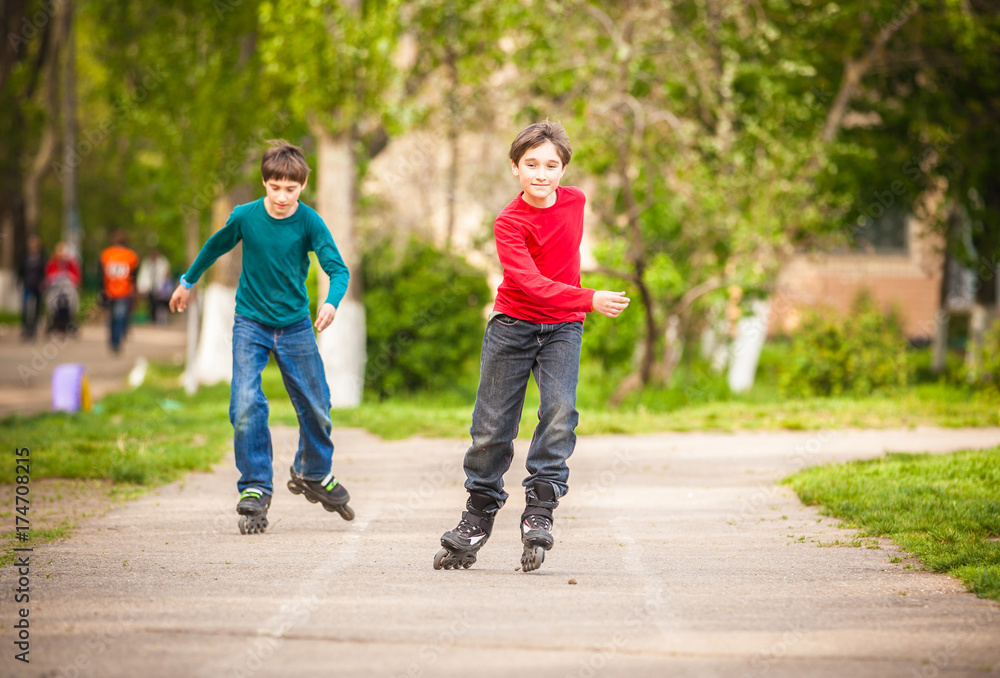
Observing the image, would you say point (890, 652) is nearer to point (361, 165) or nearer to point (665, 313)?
point (665, 313)

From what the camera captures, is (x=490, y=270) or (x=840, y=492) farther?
(x=490, y=270)

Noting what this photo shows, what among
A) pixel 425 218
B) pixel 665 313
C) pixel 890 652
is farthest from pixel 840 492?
pixel 425 218

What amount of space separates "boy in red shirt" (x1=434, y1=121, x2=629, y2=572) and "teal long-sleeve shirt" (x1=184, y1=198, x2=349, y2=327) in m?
1.19

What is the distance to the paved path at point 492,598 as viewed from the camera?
3.43m

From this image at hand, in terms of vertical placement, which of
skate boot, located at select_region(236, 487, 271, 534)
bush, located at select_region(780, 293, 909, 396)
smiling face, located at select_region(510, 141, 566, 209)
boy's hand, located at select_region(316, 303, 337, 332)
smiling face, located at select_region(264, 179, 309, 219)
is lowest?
skate boot, located at select_region(236, 487, 271, 534)

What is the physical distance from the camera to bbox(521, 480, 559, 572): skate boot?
4.67 meters

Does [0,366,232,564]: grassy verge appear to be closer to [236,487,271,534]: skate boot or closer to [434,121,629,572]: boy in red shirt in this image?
[236,487,271,534]: skate boot

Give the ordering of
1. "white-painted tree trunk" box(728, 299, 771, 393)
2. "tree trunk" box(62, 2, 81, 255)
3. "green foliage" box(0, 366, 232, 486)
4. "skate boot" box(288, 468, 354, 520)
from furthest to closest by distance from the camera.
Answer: "tree trunk" box(62, 2, 81, 255) → "white-painted tree trunk" box(728, 299, 771, 393) → "green foliage" box(0, 366, 232, 486) → "skate boot" box(288, 468, 354, 520)

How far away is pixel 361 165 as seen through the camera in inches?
558

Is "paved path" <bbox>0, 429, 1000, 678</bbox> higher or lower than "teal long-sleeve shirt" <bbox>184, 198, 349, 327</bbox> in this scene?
lower

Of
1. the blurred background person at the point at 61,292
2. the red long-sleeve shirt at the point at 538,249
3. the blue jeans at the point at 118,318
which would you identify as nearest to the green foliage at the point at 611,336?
the red long-sleeve shirt at the point at 538,249

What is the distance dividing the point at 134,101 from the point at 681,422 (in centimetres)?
1129

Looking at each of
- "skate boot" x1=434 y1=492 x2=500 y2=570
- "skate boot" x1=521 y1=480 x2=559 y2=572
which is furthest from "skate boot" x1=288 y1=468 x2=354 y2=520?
"skate boot" x1=521 y1=480 x2=559 y2=572

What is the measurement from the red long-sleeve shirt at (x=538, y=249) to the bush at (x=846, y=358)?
844cm
